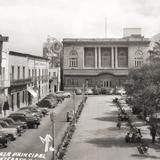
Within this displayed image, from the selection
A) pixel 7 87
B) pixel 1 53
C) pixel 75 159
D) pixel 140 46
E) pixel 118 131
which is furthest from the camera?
pixel 140 46

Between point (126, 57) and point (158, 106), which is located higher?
point (126, 57)

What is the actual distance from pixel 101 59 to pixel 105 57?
3.87ft

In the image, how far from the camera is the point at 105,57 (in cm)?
10794

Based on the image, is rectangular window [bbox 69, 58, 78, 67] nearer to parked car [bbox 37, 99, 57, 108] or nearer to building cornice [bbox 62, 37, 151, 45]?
building cornice [bbox 62, 37, 151, 45]

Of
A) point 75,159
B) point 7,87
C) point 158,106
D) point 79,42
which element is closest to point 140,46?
point 79,42

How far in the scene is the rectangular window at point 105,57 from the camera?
108 meters

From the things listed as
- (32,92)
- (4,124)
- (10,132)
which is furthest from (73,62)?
(10,132)

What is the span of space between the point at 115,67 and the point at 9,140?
234 feet

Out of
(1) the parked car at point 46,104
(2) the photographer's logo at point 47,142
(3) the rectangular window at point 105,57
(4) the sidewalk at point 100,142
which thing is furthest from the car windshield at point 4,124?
(3) the rectangular window at point 105,57

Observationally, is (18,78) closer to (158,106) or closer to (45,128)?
(45,128)

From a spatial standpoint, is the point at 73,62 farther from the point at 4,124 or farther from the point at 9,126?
the point at 9,126

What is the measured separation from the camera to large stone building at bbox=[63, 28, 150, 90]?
348ft

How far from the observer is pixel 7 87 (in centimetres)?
5884

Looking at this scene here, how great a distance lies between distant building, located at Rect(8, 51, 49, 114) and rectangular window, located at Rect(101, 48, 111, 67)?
21.2 m
